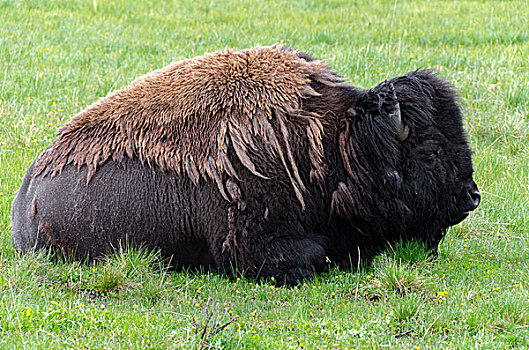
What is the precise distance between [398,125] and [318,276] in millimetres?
1299

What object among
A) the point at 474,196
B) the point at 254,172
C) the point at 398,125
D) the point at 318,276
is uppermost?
the point at 398,125

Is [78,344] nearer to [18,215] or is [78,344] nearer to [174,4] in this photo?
[18,215]

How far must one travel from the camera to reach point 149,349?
391 cm

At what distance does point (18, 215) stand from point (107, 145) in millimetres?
959

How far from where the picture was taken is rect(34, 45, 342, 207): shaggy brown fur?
505cm

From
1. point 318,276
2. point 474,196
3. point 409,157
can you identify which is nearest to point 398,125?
point 409,157

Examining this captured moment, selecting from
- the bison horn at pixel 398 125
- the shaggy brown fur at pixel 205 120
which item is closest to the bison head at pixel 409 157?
the bison horn at pixel 398 125

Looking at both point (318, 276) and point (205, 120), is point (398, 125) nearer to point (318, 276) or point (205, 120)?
point (318, 276)

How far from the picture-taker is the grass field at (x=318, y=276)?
422cm

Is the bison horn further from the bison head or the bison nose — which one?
Answer: the bison nose

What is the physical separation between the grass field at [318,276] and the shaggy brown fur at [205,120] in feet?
2.61

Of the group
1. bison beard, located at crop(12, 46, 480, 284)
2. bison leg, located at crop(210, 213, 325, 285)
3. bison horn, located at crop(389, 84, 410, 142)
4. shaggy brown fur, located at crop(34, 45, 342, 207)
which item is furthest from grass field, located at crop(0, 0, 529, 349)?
bison horn, located at crop(389, 84, 410, 142)

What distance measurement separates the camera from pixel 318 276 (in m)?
5.24

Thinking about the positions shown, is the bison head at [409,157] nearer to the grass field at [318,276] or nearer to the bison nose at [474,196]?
the bison nose at [474,196]
